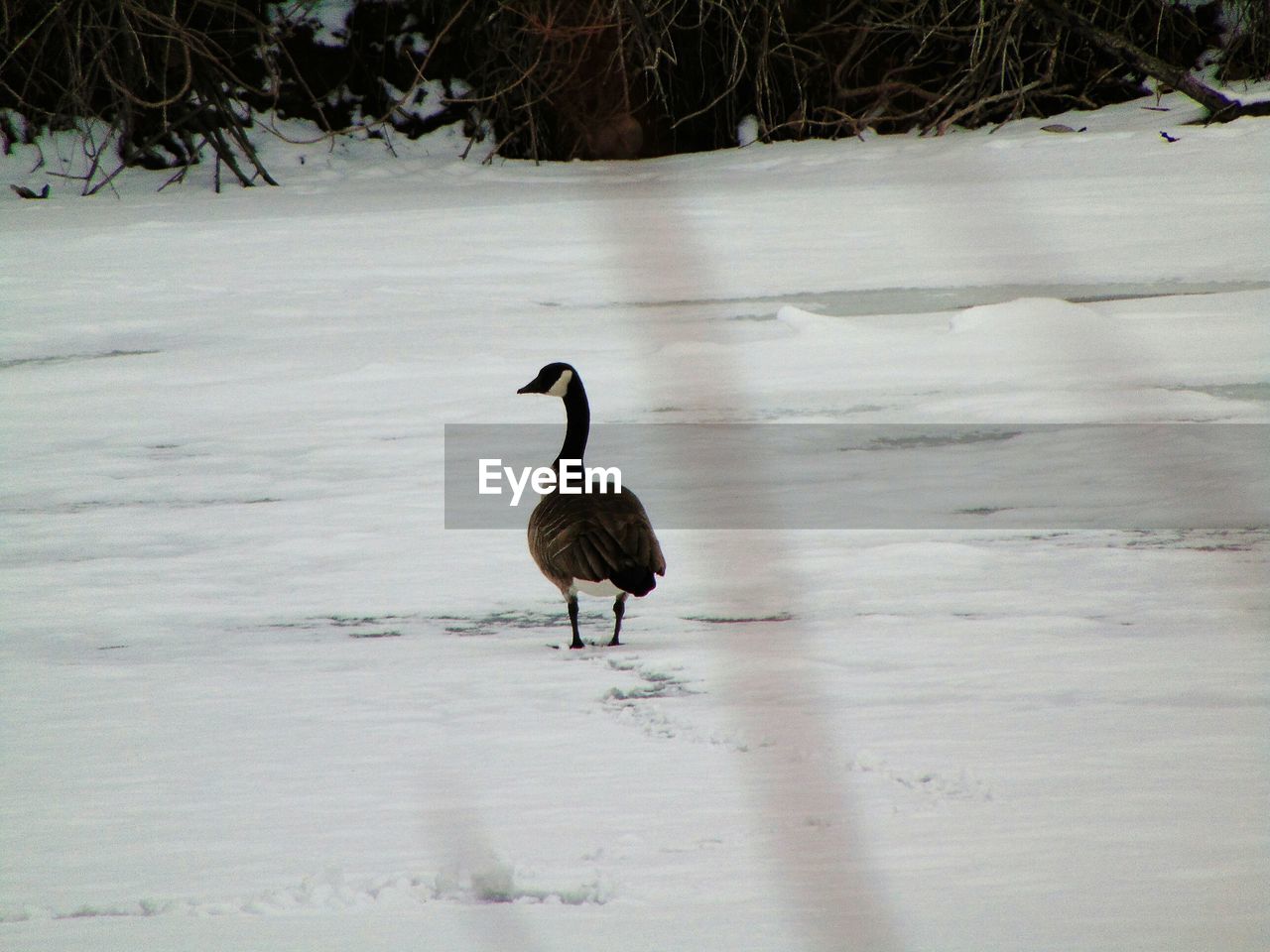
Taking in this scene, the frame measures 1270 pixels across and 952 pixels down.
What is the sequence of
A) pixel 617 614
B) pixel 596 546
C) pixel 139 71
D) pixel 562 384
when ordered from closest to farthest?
pixel 596 546
pixel 617 614
pixel 562 384
pixel 139 71

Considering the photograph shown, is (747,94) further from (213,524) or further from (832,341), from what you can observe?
(213,524)

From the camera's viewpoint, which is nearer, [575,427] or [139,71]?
[575,427]

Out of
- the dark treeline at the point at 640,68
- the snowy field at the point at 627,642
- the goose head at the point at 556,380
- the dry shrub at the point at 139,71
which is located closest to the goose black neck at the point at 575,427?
the goose head at the point at 556,380

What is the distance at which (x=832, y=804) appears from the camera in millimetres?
2850

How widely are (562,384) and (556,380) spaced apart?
27mm

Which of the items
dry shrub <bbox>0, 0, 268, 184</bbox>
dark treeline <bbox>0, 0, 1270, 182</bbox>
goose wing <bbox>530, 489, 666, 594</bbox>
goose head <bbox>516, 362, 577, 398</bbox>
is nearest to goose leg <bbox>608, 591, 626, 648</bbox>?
goose wing <bbox>530, 489, 666, 594</bbox>

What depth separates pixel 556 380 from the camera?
469cm

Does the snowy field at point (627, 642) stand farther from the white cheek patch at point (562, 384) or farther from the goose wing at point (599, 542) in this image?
the white cheek patch at point (562, 384)

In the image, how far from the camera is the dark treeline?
13.7 m

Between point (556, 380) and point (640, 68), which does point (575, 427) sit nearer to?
point (556, 380)

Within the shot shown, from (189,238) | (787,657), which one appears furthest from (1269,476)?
(189,238)

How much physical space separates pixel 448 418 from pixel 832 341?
1988 mm

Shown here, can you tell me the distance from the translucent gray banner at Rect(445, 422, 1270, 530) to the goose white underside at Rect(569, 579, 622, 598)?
1.17 m

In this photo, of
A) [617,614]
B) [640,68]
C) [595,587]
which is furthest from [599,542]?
[640,68]
